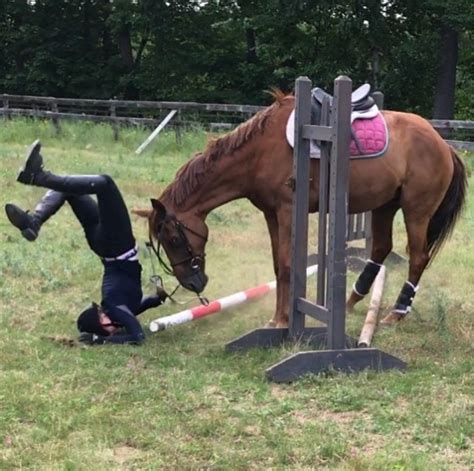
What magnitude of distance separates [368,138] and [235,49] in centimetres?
2343

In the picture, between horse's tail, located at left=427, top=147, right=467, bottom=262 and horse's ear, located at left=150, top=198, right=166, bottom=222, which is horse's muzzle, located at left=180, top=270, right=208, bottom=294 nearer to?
horse's ear, located at left=150, top=198, right=166, bottom=222

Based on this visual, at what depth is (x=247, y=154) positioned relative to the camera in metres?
4.97

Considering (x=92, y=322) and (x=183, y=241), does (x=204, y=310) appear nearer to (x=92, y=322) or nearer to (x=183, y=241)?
(x=183, y=241)

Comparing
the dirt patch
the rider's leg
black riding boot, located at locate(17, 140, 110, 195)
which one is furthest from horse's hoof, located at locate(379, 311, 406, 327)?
the dirt patch

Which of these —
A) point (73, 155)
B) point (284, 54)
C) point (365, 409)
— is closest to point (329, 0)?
point (284, 54)

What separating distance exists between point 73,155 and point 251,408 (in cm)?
1120

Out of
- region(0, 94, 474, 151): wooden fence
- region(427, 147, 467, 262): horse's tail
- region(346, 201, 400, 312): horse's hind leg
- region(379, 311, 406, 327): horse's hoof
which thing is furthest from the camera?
region(0, 94, 474, 151): wooden fence

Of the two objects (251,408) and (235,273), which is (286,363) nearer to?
(251,408)

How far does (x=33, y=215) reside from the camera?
4.59 meters

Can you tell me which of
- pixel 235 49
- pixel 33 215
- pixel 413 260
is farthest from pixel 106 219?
pixel 235 49

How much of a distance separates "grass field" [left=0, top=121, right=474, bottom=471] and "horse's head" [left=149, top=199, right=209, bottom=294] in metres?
0.45

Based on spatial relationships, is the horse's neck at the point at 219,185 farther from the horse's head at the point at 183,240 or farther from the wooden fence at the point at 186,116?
the wooden fence at the point at 186,116

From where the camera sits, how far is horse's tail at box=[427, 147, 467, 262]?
5.80m

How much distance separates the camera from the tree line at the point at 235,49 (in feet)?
72.9
